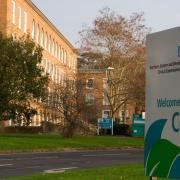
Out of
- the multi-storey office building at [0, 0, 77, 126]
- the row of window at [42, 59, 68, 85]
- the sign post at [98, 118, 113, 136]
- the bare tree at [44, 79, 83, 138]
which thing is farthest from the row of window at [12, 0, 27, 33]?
the bare tree at [44, 79, 83, 138]

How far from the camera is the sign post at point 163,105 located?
6.40 m

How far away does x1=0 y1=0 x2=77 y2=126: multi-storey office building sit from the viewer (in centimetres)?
6762

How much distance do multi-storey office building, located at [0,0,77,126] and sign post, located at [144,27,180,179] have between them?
46.3 metres

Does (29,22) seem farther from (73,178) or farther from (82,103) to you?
(73,178)

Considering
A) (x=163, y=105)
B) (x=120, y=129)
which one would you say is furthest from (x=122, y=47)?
(x=163, y=105)

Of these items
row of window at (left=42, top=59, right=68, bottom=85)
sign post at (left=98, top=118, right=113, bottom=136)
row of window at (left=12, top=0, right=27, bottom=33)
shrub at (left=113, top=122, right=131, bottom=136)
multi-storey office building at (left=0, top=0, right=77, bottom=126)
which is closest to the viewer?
sign post at (left=98, top=118, right=113, bottom=136)

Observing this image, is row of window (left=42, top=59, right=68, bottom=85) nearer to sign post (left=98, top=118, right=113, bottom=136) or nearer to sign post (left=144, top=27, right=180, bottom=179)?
sign post (left=98, top=118, right=113, bottom=136)

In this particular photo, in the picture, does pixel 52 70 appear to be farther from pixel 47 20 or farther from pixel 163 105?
pixel 163 105

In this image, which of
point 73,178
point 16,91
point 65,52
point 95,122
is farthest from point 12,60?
point 65,52

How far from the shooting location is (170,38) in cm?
643

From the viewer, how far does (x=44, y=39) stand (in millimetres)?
92438

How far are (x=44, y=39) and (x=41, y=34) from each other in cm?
246

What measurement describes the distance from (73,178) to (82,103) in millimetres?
36343

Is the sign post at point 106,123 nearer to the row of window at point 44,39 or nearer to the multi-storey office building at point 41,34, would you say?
the multi-storey office building at point 41,34
